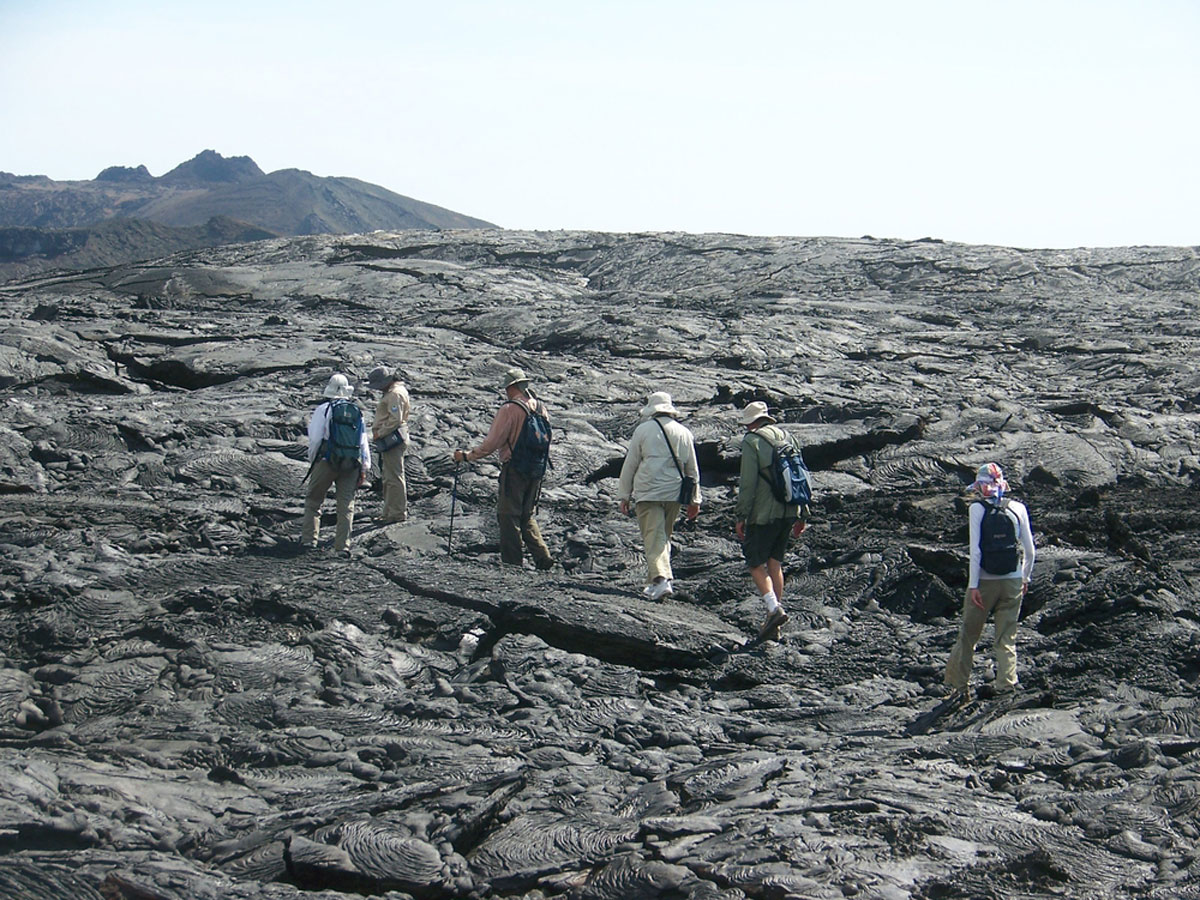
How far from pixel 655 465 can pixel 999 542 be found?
8.19 feet

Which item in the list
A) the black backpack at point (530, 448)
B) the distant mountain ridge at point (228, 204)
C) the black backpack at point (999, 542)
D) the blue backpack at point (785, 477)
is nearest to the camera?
the black backpack at point (999, 542)

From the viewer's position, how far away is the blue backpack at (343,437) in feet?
26.8

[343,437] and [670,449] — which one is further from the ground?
[670,449]

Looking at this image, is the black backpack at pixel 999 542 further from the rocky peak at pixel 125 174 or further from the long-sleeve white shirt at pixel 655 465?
the rocky peak at pixel 125 174

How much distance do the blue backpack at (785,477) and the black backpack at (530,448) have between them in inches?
75.0

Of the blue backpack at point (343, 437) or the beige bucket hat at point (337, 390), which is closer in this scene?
the blue backpack at point (343, 437)

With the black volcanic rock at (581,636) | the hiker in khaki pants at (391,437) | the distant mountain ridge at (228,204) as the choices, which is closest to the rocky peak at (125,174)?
the distant mountain ridge at (228,204)

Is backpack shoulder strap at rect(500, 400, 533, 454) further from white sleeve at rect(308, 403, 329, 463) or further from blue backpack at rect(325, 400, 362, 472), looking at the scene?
white sleeve at rect(308, 403, 329, 463)

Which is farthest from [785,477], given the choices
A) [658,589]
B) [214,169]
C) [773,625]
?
[214,169]

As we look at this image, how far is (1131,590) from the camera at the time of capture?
23.5 feet

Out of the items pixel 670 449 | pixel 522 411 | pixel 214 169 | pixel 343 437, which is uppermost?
pixel 214 169

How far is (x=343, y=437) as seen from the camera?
817cm

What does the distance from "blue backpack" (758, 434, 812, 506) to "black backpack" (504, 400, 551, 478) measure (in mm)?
1906

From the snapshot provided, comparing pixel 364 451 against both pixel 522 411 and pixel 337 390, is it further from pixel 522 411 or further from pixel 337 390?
pixel 522 411
